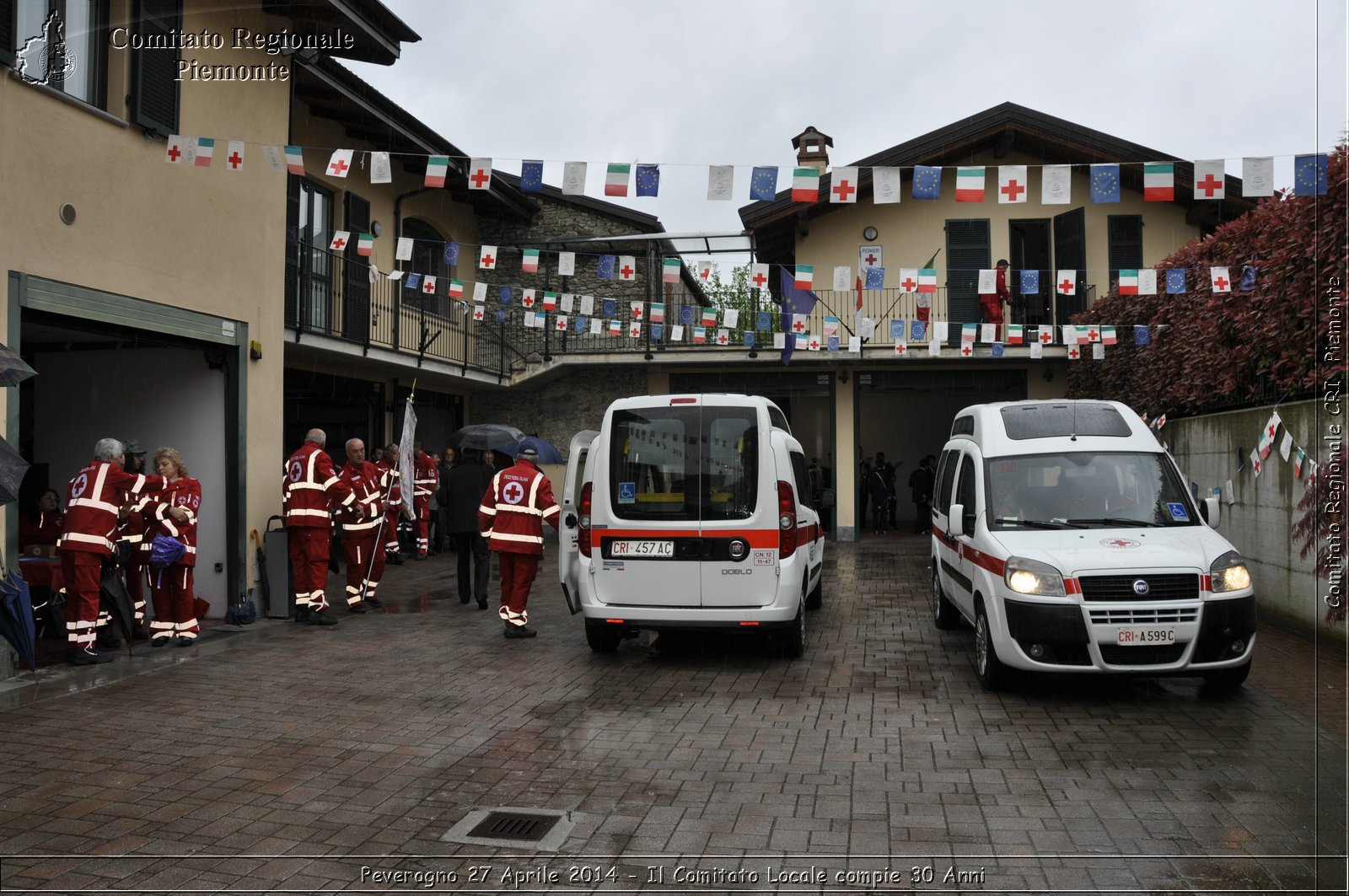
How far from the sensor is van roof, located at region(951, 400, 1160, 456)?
8117mm

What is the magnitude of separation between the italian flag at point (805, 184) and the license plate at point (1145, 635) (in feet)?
17.6

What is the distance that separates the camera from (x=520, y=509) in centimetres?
952

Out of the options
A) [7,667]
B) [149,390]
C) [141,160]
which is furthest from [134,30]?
[7,667]

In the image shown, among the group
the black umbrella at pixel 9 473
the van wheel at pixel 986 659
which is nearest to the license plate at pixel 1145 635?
the van wheel at pixel 986 659

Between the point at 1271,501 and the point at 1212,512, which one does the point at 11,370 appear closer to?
the point at 1212,512

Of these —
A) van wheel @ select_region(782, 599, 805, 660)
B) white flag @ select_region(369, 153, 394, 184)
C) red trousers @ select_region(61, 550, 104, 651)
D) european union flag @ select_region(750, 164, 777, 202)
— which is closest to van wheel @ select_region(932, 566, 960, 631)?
van wheel @ select_region(782, 599, 805, 660)

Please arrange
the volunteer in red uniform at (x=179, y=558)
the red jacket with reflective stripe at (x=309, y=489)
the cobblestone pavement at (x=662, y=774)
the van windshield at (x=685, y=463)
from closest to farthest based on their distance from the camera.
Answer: the cobblestone pavement at (x=662, y=774)
the van windshield at (x=685, y=463)
the volunteer in red uniform at (x=179, y=558)
the red jacket with reflective stripe at (x=309, y=489)

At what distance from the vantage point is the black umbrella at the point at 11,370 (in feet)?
21.5

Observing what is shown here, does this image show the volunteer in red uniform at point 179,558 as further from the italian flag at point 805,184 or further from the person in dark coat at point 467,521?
the italian flag at point 805,184

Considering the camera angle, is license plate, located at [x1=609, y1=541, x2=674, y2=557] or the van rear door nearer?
license plate, located at [x1=609, y1=541, x2=674, y2=557]

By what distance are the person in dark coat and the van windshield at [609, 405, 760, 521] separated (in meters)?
3.60

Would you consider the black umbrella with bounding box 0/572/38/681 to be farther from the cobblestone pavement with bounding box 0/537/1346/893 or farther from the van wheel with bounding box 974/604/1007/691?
the van wheel with bounding box 974/604/1007/691

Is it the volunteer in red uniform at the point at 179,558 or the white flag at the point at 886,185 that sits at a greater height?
the white flag at the point at 886,185

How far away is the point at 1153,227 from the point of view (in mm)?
20750
